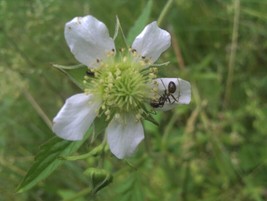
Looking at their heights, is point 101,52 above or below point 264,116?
above

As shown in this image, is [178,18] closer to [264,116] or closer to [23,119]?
[264,116]

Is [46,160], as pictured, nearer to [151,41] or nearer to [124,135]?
[124,135]

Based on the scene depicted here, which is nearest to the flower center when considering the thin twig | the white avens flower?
the white avens flower

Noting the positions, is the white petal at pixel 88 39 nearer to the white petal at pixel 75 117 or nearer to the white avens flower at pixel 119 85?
the white avens flower at pixel 119 85

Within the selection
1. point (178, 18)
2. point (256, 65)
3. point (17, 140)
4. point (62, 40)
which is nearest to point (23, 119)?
point (17, 140)

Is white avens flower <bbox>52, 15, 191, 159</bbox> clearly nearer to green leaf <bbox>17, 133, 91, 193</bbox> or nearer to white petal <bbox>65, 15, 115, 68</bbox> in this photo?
white petal <bbox>65, 15, 115, 68</bbox>

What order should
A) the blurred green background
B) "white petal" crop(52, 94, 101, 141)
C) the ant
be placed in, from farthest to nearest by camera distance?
the blurred green background < the ant < "white petal" crop(52, 94, 101, 141)

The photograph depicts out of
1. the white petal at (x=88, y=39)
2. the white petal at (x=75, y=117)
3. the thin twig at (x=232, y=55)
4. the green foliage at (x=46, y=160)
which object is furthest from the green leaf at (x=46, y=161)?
the thin twig at (x=232, y=55)

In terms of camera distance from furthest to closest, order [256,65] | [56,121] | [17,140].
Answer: [256,65] < [17,140] < [56,121]
